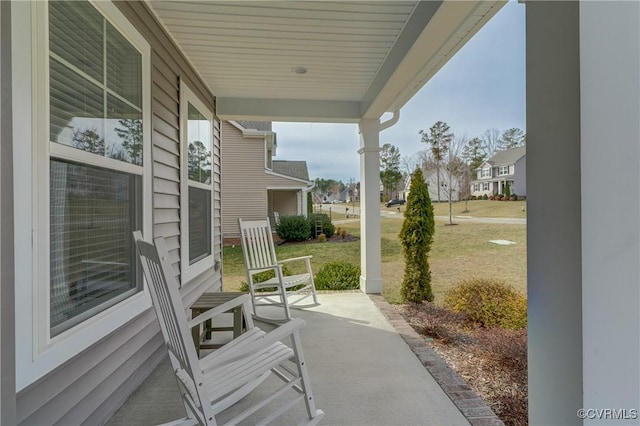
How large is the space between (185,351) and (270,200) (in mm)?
10450

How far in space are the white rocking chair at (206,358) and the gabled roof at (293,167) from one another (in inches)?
439

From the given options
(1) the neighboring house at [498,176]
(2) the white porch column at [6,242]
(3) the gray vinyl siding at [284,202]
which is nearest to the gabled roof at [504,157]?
(1) the neighboring house at [498,176]

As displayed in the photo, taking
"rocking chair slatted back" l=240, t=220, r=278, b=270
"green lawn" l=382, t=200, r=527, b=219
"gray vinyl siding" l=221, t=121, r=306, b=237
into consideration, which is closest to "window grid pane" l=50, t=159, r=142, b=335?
"rocking chair slatted back" l=240, t=220, r=278, b=270

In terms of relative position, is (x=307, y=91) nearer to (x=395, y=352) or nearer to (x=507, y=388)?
(x=395, y=352)

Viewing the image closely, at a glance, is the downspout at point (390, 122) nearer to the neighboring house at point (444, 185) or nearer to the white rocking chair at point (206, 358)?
the neighboring house at point (444, 185)

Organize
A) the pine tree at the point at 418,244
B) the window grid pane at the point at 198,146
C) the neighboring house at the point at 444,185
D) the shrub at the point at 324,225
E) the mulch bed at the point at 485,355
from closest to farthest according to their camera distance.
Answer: the mulch bed at the point at 485,355 < the window grid pane at the point at 198,146 < the pine tree at the point at 418,244 < the neighboring house at the point at 444,185 < the shrub at the point at 324,225

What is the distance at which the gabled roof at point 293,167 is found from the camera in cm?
1278

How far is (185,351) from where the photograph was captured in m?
1.30

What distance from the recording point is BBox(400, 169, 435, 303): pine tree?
14.4ft

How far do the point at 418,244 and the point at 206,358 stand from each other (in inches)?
136

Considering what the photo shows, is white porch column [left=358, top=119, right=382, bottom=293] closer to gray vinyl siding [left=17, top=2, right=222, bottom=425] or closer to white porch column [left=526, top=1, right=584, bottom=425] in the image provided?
gray vinyl siding [left=17, top=2, right=222, bottom=425]

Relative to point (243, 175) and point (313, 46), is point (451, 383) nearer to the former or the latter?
point (313, 46)

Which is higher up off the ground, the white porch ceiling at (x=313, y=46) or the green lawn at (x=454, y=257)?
the white porch ceiling at (x=313, y=46)

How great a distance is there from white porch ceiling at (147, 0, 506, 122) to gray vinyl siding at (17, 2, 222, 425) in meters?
→ 0.26
